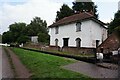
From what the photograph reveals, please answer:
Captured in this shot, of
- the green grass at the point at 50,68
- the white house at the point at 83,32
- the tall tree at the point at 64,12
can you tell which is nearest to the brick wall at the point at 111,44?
the green grass at the point at 50,68

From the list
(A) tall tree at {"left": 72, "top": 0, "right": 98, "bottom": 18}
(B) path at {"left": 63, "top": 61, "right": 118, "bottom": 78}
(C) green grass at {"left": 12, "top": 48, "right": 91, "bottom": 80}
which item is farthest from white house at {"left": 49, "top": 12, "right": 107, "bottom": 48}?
(A) tall tree at {"left": 72, "top": 0, "right": 98, "bottom": 18}

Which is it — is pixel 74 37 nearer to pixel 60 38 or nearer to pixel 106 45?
pixel 60 38

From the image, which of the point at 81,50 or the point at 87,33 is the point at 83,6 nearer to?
the point at 87,33

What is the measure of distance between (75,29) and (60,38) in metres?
5.58

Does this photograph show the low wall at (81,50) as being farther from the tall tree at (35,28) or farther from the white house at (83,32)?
the tall tree at (35,28)

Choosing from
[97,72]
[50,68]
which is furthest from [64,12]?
[97,72]

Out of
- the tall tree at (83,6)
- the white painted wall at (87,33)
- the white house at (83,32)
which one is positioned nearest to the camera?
the white painted wall at (87,33)

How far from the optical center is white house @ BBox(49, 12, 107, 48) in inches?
1433

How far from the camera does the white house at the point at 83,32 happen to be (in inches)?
1433

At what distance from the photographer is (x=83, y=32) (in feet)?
122

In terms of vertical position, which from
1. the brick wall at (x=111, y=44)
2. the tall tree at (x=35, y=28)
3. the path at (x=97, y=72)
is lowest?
the path at (x=97, y=72)

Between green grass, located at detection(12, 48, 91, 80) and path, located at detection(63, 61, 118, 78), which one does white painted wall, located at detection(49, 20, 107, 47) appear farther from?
path, located at detection(63, 61, 118, 78)

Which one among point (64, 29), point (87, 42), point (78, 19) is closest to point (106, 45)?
point (87, 42)

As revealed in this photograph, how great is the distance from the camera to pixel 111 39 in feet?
68.5
